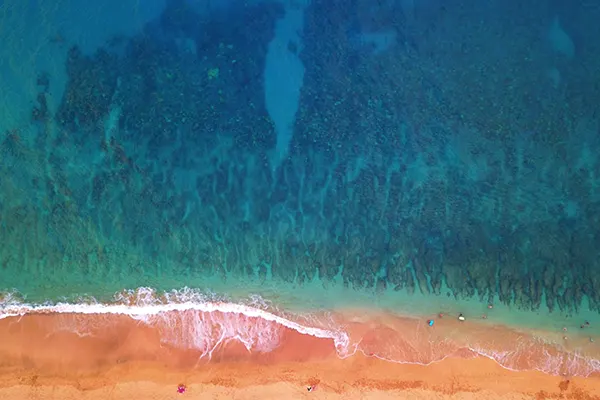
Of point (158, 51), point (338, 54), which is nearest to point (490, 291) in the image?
point (338, 54)

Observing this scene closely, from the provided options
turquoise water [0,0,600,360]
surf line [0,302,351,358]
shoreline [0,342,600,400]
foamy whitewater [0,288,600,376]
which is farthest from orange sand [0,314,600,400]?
turquoise water [0,0,600,360]

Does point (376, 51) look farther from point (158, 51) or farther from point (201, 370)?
point (201, 370)

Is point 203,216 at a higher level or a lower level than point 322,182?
lower

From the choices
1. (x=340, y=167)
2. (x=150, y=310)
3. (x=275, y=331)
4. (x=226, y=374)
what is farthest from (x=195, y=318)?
(x=340, y=167)

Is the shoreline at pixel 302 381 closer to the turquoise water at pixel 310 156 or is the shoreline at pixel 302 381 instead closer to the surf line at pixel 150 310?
the surf line at pixel 150 310

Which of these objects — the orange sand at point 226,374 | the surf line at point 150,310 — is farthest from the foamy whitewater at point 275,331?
the orange sand at point 226,374
